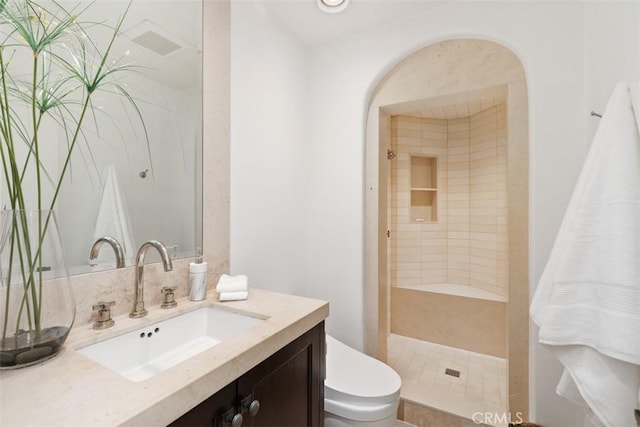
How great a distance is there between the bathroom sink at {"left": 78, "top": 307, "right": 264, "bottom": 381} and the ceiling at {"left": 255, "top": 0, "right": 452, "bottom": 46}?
1623 mm

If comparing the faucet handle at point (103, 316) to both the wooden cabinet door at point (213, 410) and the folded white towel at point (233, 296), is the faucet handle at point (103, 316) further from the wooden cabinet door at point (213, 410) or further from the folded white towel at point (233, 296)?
the wooden cabinet door at point (213, 410)

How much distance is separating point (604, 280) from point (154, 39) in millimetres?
1685

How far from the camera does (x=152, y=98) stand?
3.68ft

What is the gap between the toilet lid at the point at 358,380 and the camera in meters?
1.21

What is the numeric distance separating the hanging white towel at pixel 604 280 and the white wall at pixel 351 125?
1.15 ft

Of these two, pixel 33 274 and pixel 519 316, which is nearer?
pixel 33 274

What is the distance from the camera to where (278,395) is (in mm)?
844

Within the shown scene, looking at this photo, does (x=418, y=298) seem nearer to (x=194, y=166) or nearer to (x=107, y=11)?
(x=194, y=166)

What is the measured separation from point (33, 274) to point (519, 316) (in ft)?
6.14

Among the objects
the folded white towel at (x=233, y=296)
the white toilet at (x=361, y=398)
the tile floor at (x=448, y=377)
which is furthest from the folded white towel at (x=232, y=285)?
the tile floor at (x=448, y=377)

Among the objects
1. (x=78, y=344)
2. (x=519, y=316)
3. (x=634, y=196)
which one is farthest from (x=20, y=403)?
(x=519, y=316)

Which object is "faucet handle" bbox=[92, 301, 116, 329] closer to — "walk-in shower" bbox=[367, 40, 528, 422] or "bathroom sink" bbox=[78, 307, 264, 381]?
"bathroom sink" bbox=[78, 307, 264, 381]

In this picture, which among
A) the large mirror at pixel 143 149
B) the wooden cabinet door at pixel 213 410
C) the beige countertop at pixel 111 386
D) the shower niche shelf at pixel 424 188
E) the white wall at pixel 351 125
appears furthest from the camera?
the shower niche shelf at pixel 424 188

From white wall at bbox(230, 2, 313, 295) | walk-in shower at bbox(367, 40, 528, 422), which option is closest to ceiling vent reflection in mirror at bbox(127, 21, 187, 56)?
white wall at bbox(230, 2, 313, 295)
